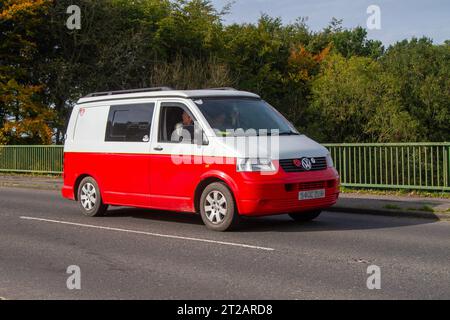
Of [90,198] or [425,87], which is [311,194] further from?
[425,87]

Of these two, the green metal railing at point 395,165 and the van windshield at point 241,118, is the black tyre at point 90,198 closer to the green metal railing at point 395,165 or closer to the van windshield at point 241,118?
the van windshield at point 241,118

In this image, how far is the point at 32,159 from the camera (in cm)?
2719

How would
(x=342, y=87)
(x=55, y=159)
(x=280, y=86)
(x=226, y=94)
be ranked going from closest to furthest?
(x=226, y=94)
(x=55, y=159)
(x=342, y=87)
(x=280, y=86)

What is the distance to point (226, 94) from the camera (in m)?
11.1

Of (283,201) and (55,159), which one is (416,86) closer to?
(55,159)

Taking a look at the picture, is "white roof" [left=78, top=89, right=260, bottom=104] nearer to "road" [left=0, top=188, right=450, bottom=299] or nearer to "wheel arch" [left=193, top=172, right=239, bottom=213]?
"wheel arch" [left=193, top=172, right=239, bottom=213]

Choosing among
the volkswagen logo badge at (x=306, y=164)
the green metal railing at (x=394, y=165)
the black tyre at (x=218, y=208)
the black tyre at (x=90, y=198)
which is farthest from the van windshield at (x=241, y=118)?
the green metal railing at (x=394, y=165)

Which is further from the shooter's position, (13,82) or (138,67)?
(138,67)

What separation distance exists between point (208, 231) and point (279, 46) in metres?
44.9

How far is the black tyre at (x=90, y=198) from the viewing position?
12.3 m

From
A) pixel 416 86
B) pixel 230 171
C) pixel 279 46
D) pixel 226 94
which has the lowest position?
pixel 230 171

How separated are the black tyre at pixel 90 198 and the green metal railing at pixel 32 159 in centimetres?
1326
